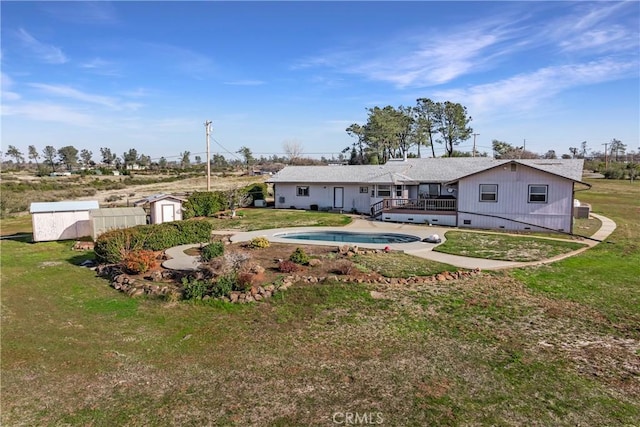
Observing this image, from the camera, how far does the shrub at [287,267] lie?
1519cm

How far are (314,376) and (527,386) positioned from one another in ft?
13.3

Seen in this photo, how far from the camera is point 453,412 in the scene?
701cm

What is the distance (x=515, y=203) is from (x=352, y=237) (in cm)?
1033

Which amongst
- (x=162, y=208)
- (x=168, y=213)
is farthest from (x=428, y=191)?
(x=162, y=208)

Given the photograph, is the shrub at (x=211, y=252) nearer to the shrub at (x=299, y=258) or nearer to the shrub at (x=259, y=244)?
the shrub at (x=299, y=258)

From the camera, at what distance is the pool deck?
16.7 metres

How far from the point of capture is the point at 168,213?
26516 millimetres

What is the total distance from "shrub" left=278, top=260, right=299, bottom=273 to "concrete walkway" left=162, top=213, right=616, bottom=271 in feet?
10.4

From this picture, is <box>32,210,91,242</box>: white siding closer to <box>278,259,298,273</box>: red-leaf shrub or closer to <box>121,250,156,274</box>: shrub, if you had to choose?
<box>121,250,156,274</box>: shrub

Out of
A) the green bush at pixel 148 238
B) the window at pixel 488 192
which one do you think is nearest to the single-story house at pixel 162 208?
the green bush at pixel 148 238

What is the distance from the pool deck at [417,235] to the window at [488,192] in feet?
8.97

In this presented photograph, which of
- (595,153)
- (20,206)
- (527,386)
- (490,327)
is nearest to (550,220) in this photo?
(490,327)

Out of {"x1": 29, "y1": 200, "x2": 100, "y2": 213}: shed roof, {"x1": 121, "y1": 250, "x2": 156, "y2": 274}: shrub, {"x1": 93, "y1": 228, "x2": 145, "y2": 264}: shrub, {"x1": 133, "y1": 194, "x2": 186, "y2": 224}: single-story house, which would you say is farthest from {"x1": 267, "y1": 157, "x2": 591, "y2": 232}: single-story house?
{"x1": 121, "y1": 250, "x2": 156, "y2": 274}: shrub

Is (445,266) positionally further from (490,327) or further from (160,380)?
(160,380)
